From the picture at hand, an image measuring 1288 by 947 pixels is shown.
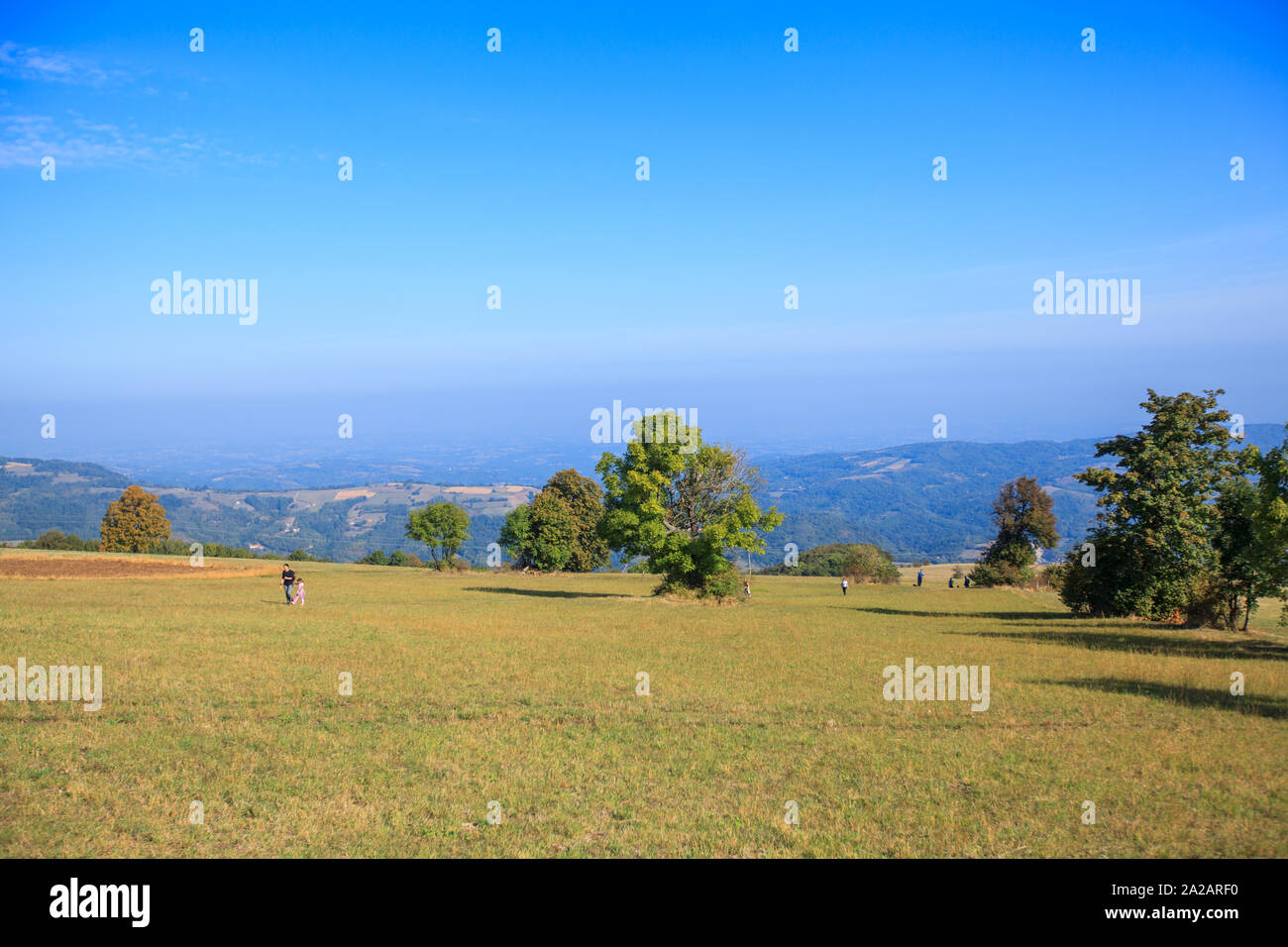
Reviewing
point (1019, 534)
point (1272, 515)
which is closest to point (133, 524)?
point (1019, 534)

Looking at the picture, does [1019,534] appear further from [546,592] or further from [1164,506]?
[546,592]

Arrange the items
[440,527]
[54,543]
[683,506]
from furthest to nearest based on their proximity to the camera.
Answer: [440,527]
[54,543]
[683,506]

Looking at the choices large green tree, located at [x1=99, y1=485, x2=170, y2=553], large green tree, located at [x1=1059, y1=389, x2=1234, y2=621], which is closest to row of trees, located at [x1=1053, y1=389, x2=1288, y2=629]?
large green tree, located at [x1=1059, y1=389, x2=1234, y2=621]

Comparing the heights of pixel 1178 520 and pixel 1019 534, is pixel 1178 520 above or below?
above

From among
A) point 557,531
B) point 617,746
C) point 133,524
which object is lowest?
point 617,746

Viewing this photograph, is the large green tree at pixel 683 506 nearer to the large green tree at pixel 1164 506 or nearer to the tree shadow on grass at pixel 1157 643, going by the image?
the tree shadow on grass at pixel 1157 643

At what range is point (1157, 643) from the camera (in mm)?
33969

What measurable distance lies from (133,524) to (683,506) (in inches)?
3222

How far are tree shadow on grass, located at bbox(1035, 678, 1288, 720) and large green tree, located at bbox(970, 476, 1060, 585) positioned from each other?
63.0 m

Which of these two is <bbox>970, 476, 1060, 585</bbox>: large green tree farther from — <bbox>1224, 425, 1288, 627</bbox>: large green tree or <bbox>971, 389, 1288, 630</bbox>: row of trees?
<bbox>1224, 425, 1288, 627</bbox>: large green tree

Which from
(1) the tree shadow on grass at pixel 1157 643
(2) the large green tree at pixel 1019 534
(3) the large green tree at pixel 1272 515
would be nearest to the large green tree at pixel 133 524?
(1) the tree shadow on grass at pixel 1157 643

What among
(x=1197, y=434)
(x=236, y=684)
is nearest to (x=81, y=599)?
(x=236, y=684)
